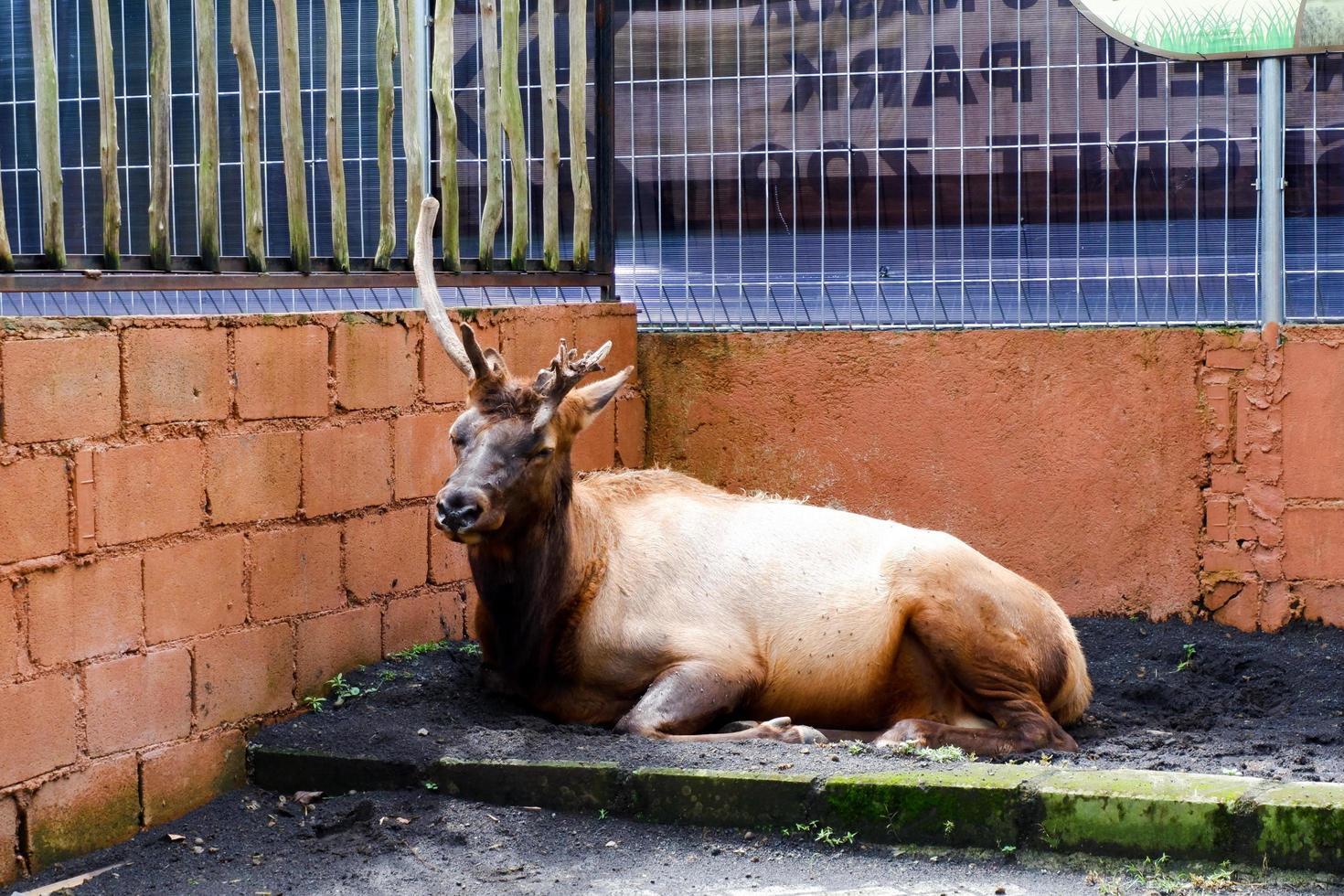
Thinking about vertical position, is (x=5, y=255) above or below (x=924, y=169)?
below

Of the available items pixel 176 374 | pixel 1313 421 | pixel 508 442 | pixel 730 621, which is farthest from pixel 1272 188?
pixel 176 374

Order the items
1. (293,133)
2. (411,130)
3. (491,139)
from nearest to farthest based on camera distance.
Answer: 1. (293,133)
2. (411,130)
3. (491,139)

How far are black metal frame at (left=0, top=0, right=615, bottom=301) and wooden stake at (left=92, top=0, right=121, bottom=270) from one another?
0.25 feet

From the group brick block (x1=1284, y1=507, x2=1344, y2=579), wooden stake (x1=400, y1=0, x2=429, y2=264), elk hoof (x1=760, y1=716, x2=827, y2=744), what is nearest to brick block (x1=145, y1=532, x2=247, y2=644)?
wooden stake (x1=400, y1=0, x2=429, y2=264)

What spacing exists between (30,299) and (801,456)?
4194mm

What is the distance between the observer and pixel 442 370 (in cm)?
721

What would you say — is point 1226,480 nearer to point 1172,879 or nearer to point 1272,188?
point 1272,188

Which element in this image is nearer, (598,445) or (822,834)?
(822,834)

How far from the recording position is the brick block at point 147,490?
→ 532 cm

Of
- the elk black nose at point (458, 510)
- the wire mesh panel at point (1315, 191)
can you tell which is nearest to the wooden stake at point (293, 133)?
the elk black nose at point (458, 510)

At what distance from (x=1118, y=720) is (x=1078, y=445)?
6.24ft

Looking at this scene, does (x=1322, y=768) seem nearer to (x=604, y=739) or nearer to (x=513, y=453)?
(x=604, y=739)

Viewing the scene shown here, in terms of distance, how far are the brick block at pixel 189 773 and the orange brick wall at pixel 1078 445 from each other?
361 cm

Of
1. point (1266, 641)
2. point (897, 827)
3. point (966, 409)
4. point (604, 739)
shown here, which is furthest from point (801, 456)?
point (897, 827)
